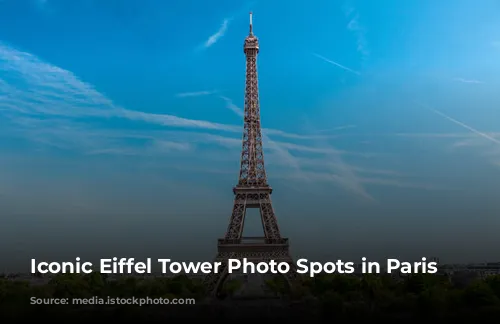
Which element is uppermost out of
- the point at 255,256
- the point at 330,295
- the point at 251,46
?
the point at 251,46

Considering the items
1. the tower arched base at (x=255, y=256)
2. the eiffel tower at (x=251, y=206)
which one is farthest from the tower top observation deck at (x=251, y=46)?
the tower arched base at (x=255, y=256)

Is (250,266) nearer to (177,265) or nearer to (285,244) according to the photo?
(285,244)

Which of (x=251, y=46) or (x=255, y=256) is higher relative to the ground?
(x=251, y=46)

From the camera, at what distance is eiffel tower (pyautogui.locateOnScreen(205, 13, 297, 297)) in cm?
4266

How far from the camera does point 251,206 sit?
44.8 metres

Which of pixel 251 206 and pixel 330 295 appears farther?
pixel 251 206

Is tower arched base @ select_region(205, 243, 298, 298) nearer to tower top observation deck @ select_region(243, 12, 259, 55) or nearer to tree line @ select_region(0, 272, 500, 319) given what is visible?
tree line @ select_region(0, 272, 500, 319)

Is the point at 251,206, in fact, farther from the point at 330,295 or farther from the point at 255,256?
the point at 330,295

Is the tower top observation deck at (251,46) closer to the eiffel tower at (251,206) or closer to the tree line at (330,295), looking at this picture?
the eiffel tower at (251,206)

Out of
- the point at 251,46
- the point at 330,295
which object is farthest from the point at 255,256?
the point at 251,46

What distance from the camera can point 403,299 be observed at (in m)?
28.7

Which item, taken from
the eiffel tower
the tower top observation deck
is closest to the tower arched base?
the eiffel tower

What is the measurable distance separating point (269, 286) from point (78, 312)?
2404cm

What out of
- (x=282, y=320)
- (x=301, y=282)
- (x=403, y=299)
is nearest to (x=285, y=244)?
(x=301, y=282)
